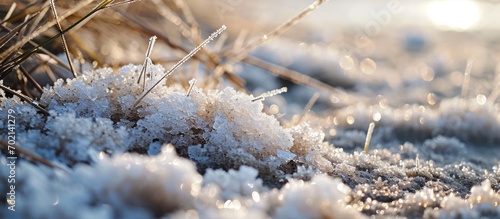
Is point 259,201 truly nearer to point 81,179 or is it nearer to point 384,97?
point 81,179

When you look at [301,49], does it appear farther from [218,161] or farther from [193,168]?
[193,168]

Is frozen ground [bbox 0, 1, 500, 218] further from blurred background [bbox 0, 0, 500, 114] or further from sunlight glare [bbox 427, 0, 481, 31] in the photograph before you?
sunlight glare [bbox 427, 0, 481, 31]

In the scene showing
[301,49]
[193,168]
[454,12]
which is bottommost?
[193,168]

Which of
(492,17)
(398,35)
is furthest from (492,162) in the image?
Answer: (492,17)

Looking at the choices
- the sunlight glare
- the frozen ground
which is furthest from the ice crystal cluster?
the sunlight glare

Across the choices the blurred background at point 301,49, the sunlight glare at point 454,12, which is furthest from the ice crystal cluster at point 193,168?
the sunlight glare at point 454,12

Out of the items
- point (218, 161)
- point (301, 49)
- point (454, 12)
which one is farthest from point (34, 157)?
point (454, 12)

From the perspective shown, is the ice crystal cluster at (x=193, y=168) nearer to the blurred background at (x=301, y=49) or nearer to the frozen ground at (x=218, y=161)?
the frozen ground at (x=218, y=161)
